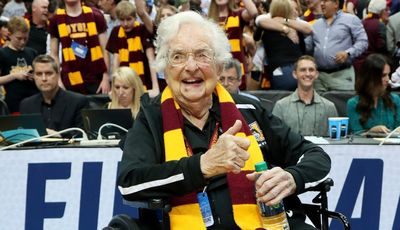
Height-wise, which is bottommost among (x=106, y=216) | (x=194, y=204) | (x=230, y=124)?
(x=106, y=216)

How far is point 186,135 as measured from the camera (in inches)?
186

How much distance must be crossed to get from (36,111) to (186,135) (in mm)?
4523

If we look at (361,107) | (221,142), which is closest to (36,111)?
(361,107)

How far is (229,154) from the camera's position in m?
4.20

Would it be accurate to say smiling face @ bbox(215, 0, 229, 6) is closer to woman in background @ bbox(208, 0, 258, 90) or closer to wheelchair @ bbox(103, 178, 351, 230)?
woman in background @ bbox(208, 0, 258, 90)

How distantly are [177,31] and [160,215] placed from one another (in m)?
0.90

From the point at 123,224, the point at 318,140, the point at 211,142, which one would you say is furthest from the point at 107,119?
the point at 123,224

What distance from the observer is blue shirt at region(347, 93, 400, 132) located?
8.36 metres

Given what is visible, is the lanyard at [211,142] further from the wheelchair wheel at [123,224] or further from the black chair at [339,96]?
the black chair at [339,96]

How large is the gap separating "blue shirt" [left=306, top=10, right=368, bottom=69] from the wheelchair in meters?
5.74

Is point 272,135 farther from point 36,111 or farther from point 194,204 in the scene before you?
point 36,111

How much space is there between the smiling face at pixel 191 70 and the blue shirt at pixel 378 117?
12.6 ft

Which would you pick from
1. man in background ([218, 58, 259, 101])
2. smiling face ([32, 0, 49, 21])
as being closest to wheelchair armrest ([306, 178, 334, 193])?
man in background ([218, 58, 259, 101])

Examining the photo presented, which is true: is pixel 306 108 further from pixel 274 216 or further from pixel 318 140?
pixel 274 216
